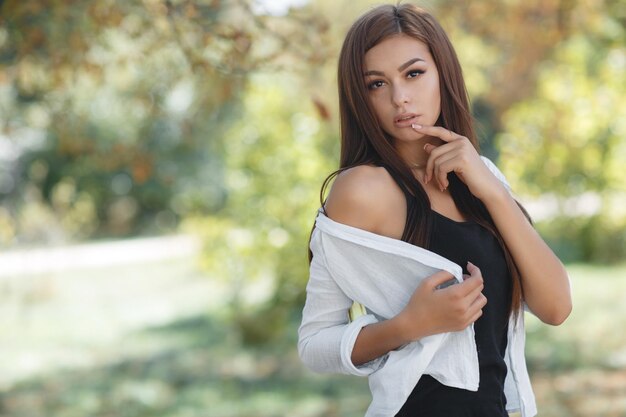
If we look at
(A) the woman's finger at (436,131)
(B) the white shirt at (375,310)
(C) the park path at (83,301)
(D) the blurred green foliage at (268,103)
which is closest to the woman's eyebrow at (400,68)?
(A) the woman's finger at (436,131)

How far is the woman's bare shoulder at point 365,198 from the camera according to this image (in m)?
1.61

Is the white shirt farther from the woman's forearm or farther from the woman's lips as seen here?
the woman's lips

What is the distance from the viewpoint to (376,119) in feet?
5.57

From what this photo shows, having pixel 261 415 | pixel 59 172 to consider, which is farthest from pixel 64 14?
pixel 59 172

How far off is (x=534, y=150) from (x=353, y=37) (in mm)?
9943

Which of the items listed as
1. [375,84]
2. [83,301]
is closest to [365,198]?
[375,84]

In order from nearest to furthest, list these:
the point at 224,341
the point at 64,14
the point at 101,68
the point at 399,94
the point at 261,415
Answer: the point at 399,94 → the point at 64,14 → the point at 101,68 → the point at 261,415 → the point at 224,341

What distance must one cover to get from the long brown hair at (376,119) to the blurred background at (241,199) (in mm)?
1002

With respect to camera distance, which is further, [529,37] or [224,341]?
[224,341]

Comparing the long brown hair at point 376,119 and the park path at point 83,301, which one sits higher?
the long brown hair at point 376,119

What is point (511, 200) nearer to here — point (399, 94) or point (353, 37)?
point (399, 94)

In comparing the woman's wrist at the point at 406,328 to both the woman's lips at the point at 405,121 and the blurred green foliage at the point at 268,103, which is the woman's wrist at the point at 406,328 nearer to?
the woman's lips at the point at 405,121

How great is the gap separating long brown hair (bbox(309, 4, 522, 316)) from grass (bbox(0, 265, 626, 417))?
412 cm

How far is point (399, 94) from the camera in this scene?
1657 mm
